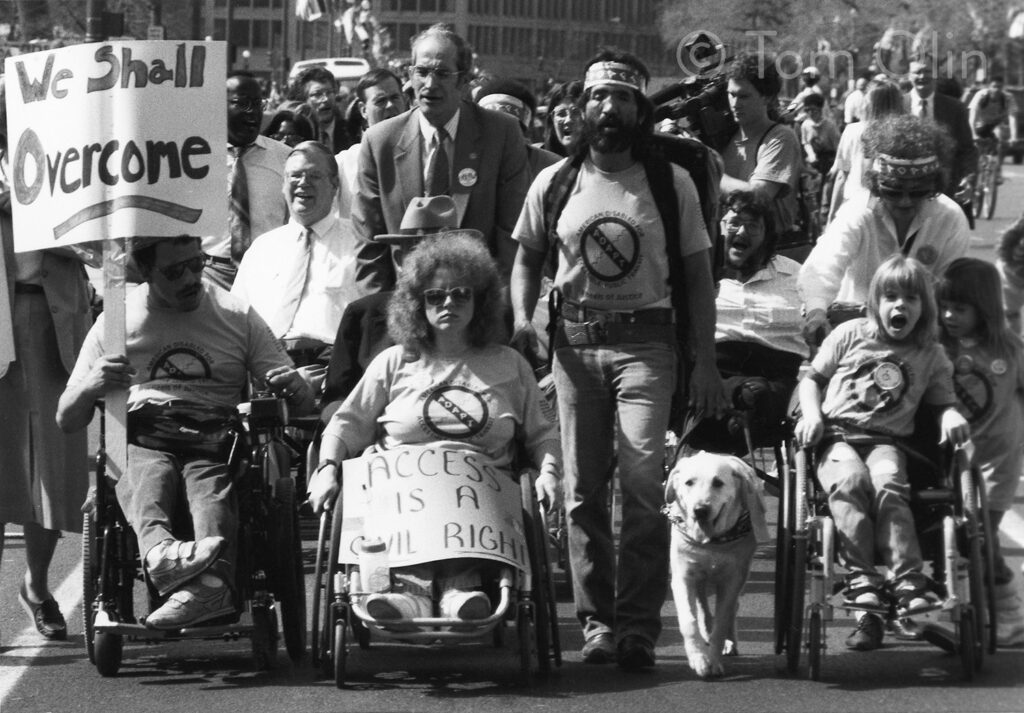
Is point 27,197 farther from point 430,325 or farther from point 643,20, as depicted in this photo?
point 643,20

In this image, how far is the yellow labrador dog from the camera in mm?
6340

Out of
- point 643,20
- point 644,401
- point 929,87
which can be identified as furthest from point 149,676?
point 643,20

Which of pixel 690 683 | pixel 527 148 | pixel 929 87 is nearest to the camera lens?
pixel 690 683

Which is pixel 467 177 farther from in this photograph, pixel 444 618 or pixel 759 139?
pixel 444 618

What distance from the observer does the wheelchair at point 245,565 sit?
21.0ft

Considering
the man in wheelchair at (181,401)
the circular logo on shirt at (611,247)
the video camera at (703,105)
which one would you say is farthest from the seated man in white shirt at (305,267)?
the circular logo on shirt at (611,247)

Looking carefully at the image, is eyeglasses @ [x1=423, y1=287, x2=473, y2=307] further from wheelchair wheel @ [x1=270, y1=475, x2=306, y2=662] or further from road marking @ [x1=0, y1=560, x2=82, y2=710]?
road marking @ [x1=0, y1=560, x2=82, y2=710]

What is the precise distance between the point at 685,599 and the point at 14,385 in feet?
8.48

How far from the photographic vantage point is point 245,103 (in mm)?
10336

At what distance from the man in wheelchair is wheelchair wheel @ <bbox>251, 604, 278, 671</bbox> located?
12cm

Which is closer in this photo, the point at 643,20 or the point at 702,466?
the point at 702,466

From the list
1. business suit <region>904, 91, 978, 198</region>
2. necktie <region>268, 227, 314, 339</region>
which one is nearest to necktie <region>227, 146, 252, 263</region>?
necktie <region>268, 227, 314, 339</region>

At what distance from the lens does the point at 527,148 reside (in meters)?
8.84

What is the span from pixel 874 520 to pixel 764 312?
170cm
